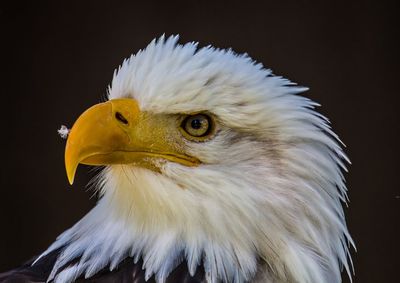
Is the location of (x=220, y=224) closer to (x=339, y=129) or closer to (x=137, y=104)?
(x=137, y=104)

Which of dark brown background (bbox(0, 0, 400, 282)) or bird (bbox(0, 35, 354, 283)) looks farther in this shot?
dark brown background (bbox(0, 0, 400, 282))

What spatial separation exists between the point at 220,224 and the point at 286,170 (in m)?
0.24

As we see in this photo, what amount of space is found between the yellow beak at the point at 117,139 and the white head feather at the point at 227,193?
39 mm

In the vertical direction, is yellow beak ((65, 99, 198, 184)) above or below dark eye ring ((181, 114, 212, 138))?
below

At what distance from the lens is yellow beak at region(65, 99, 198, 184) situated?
6.49ft

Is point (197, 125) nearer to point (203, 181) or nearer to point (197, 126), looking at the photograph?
point (197, 126)

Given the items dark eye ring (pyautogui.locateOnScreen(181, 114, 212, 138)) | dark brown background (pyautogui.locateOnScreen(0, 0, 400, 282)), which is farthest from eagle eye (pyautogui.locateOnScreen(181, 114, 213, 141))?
dark brown background (pyautogui.locateOnScreen(0, 0, 400, 282))

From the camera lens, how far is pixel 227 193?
2.03 m

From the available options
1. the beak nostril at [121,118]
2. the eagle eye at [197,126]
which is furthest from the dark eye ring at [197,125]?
the beak nostril at [121,118]

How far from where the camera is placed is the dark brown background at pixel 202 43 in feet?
12.4

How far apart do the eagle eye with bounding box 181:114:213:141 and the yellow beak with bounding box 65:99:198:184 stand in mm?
57

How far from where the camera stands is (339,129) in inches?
152

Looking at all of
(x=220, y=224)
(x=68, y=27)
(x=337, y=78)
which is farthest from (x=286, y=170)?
(x=68, y=27)

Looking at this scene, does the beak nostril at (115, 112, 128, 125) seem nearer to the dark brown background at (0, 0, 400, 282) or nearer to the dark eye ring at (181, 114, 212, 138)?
the dark eye ring at (181, 114, 212, 138)
